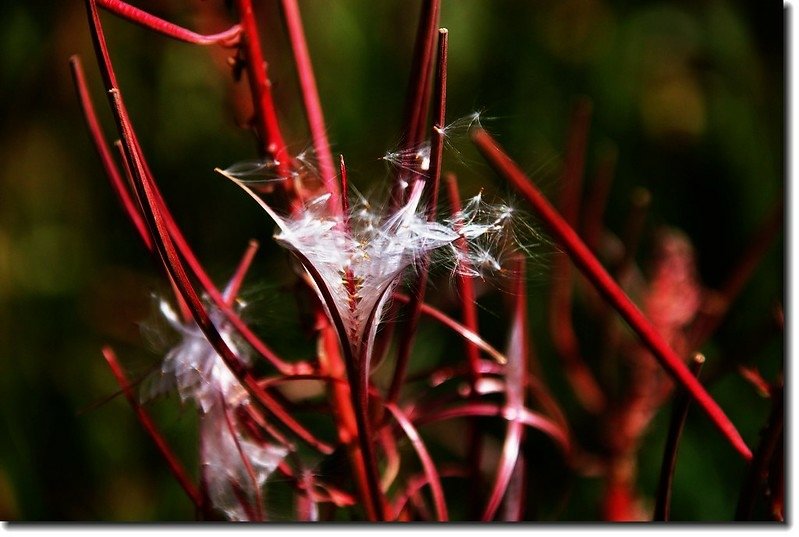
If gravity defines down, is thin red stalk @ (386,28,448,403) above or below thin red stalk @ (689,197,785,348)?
above

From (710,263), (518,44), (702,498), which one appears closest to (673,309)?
(702,498)

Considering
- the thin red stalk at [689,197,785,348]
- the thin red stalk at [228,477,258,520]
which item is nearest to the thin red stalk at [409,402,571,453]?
the thin red stalk at [228,477,258,520]

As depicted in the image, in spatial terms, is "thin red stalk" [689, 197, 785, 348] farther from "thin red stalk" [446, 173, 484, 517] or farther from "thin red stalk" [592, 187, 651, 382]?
"thin red stalk" [446, 173, 484, 517]

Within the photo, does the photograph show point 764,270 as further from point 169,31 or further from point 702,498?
point 169,31

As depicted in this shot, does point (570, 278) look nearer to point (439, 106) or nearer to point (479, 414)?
point (479, 414)

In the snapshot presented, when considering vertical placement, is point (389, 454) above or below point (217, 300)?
below

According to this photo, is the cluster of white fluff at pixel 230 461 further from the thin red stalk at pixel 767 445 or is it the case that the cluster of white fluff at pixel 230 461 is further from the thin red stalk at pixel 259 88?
the thin red stalk at pixel 767 445

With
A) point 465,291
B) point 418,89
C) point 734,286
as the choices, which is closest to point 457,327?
point 465,291

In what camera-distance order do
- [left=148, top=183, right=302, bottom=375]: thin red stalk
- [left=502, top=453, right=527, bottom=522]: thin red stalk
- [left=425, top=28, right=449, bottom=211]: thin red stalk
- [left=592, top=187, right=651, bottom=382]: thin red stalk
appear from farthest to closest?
[left=592, top=187, right=651, bottom=382]: thin red stalk, [left=502, top=453, right=527, bottom=522]: thin red stalk, [left=148, top=183, right=302, bottom=375]: thin red stalk, [left=425, top=28, right=449, bottom=211]: thin red stalk
